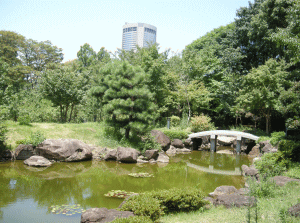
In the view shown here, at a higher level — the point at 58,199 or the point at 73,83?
the point at 73,83

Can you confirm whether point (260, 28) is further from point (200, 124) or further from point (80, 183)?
point (80, 183)

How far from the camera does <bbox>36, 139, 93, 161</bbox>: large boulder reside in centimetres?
1338

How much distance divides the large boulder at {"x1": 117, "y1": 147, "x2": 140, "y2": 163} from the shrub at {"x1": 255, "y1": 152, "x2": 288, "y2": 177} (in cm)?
692

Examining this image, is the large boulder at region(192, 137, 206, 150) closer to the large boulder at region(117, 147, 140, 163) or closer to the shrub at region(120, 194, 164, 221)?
the large boulder at region(117, 147, 140, 163)

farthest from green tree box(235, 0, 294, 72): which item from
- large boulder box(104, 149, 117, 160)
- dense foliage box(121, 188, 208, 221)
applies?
dense foliage box(121, 188, 208, 221)

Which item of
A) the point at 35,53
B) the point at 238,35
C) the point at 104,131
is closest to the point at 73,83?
the point at 104,131

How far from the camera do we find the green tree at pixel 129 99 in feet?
50.1

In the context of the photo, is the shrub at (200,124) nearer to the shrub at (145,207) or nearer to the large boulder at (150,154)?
the large boulder at (150,154)

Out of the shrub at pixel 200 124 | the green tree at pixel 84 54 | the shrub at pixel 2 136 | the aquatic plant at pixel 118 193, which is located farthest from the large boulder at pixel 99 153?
the green tree at pixel 84 54

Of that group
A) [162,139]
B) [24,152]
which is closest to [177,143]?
[162,139]

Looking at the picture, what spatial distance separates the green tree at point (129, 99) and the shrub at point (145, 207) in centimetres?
947

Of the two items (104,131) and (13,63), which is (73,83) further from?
(13,63)

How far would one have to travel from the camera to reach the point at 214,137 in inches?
811

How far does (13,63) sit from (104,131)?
17064 mm
